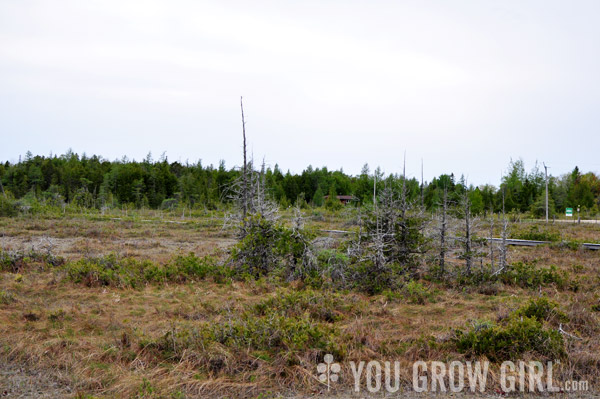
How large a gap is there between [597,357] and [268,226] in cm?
774

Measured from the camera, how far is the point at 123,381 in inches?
187

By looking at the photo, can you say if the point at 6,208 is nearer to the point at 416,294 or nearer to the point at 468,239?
the point at 416,294

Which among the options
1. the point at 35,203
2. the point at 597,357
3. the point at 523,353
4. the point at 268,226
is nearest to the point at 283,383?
the point at 523,353

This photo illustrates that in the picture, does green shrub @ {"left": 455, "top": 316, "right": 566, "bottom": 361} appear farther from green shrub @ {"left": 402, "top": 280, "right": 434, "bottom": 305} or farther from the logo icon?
green shrub @ {"left": 402, "top": 280, "right": 434, "bottom": 305}

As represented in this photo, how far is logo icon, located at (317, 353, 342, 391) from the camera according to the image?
496 cm

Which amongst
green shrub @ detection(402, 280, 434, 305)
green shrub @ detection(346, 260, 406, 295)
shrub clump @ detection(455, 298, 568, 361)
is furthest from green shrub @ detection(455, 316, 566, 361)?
green shrub @ detection(346, 260, 406, 295)

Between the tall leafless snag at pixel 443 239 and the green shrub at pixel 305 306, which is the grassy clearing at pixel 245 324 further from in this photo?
the tall leafless snag at pixel 443 239

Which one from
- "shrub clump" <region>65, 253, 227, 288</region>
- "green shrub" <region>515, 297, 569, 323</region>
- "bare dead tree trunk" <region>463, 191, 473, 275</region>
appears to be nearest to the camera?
"green shrub" <region>515, 297, 569, 323</region>

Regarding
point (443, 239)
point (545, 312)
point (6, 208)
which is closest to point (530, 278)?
point (443, 239)

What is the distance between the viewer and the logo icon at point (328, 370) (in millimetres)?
4956

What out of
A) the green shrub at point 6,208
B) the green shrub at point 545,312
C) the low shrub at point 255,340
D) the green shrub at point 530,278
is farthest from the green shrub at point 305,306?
the green shrub at point 6,208

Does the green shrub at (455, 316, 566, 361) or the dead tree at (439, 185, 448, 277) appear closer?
the green shrub at (455, 316, 566, 361)

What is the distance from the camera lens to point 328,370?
5.12 m

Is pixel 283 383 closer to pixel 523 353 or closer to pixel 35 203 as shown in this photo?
A: pixel 523 353
